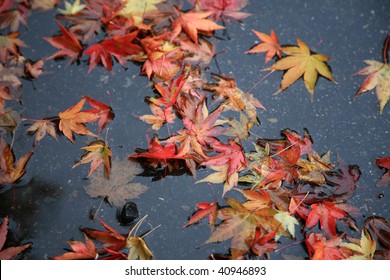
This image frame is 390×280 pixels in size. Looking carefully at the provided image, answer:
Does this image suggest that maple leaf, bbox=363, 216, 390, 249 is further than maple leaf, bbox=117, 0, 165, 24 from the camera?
No

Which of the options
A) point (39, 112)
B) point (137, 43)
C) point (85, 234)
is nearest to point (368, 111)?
point (137, 43)

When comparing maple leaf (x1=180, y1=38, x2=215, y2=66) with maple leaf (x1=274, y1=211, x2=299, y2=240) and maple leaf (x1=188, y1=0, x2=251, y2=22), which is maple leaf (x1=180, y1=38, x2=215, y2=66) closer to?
maple leaf (x1=188, y1=0, x2=251, y2=22)

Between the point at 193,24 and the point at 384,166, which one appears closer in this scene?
the point at 384,166

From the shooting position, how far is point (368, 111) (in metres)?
1.88

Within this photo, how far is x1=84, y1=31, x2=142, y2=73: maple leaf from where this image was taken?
193 cm

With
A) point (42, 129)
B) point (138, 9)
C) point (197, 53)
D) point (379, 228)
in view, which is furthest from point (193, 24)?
point (379, 228)

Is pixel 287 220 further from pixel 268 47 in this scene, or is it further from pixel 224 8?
pixel 224 8

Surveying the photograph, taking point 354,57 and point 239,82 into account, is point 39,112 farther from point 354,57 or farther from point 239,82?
point 354,57

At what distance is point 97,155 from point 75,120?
0.62 ft

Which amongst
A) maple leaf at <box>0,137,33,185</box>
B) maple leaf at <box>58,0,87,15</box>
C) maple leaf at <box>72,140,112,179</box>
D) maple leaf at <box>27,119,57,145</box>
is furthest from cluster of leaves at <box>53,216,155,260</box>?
maple leaf at <box>58,0,87,15</box>

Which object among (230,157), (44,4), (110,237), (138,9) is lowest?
(110,237)

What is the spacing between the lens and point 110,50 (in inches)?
77.0

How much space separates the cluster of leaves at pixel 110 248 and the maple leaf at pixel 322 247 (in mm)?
575

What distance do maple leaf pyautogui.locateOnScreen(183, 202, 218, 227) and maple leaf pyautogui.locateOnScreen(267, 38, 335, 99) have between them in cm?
61
